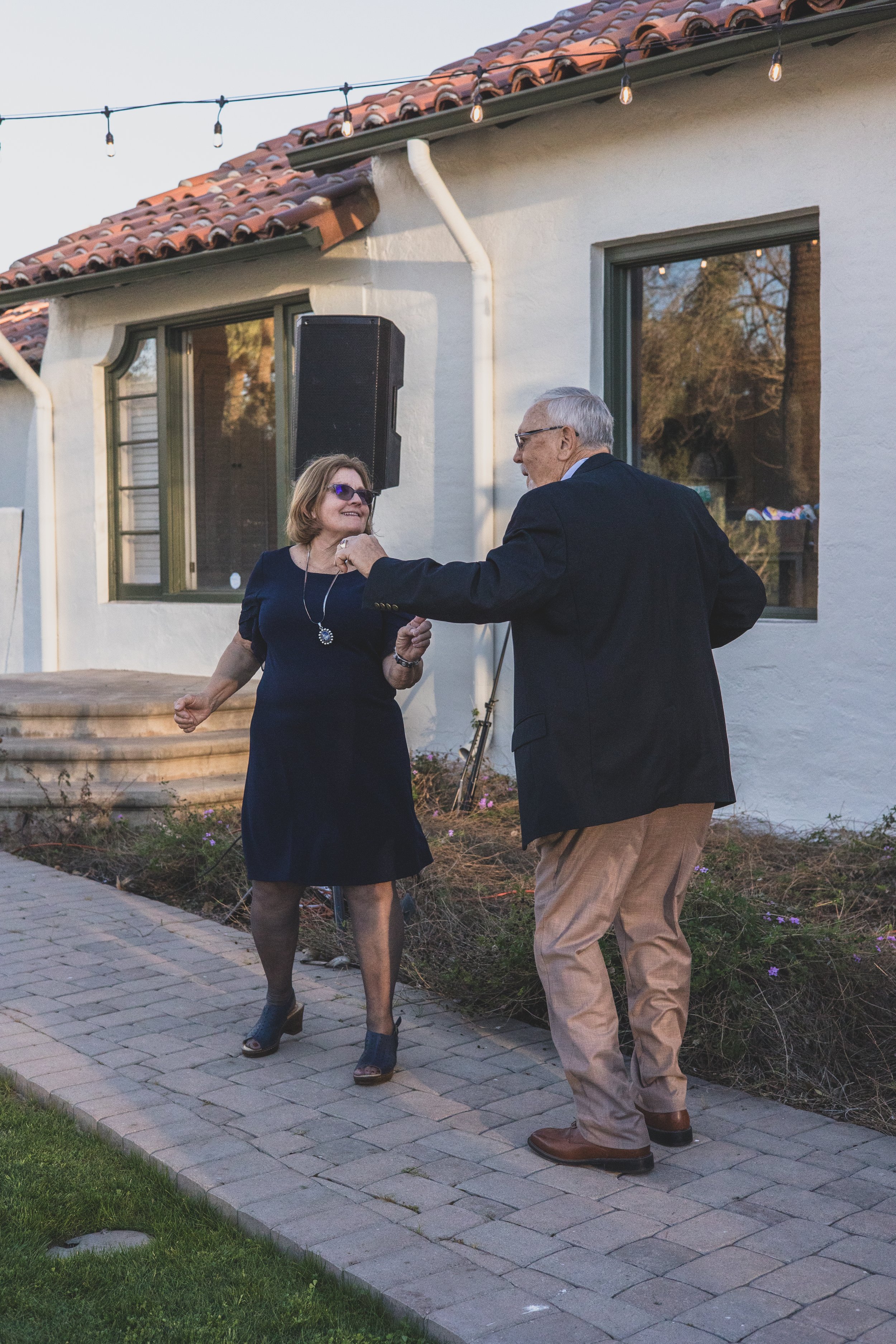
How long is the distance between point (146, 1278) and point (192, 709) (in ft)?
6.20

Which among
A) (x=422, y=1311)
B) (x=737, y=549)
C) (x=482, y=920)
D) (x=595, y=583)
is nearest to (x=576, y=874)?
(x=595, y=583)

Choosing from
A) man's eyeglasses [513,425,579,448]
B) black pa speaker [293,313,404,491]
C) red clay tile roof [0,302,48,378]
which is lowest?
man's eyeglasses [513,425,579,448]

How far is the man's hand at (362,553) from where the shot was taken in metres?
3.44

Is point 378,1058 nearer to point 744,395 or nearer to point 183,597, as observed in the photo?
point 744,395

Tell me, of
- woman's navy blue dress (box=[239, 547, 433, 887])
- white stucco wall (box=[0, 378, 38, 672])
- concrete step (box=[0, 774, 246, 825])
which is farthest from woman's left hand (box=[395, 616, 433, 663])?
white stucco wall (box=[0, 378, 38, 672])

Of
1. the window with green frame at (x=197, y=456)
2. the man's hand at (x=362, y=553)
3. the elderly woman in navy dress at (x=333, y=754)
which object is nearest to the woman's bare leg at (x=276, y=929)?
the elderly woman in navy dress at (x=333, y=754)

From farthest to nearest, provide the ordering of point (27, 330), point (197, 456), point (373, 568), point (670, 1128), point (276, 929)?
1. point (27, 330)
2. point (197, 456)
3. point (276, 929)
4. point (670, 1128)
5. point (373, 568)

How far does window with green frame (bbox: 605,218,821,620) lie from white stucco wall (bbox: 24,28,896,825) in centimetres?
16

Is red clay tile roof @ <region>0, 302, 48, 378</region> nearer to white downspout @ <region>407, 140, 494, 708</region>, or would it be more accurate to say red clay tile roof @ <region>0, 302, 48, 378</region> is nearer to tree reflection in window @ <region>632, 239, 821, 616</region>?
white downspout @ <region>407, 140, 494, 708</region>

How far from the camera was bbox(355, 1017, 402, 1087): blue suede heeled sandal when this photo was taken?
402 cm

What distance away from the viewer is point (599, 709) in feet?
10.6

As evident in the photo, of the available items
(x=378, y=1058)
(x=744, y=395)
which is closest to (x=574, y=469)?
(x=378, y=1058)

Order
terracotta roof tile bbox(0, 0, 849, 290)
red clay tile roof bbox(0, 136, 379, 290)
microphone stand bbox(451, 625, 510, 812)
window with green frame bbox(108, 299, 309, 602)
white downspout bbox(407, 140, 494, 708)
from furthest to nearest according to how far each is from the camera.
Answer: window with green frame bbox(108, 299, 309, 602) → red clay tile roof bbox(0, 136, 379, 290) → white downspout bbox(407, 140, 494, 708) → microphone stand bbox(451, 625, 510, 812) → terracotta roof tile bbox(0, 0, 849, 290)

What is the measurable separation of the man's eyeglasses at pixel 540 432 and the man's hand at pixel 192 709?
148cm
